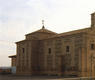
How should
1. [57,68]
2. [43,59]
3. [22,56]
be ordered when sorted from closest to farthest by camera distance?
[57,68]
[43,59]
[22,56]

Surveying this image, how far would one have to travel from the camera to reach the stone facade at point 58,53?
3209 centimetres

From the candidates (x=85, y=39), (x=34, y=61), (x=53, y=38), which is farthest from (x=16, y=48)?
(x=85, y=39)

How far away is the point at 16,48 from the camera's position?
151 ft

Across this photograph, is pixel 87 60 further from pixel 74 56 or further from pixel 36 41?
pixel 36 41

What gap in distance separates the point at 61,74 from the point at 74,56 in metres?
4.16

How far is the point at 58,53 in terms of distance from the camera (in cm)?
3712

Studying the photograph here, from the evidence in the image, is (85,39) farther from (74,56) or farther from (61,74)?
(61,74)

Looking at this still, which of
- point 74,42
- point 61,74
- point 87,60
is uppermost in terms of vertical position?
point 74,42

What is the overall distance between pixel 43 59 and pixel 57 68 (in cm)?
472

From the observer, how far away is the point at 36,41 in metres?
42.3

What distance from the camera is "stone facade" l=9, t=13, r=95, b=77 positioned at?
3209cm

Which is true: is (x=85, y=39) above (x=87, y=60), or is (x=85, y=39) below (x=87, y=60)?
above

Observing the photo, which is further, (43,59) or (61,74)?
(43,59)

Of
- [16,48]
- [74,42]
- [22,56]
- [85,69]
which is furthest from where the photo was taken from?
[16,48]
